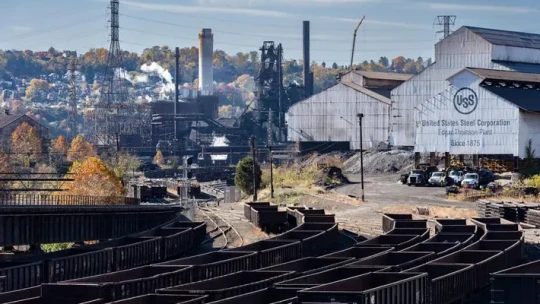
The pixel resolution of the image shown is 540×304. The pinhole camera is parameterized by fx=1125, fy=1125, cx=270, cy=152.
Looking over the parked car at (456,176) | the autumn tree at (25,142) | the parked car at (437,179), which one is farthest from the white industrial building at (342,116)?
the autumn tree at (25,142)

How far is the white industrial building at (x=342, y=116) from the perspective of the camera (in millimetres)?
109188

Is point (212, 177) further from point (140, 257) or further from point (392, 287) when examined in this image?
point (392, 287)

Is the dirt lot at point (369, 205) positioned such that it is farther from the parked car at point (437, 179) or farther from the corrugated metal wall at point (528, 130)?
the corrugated metal wall at point (528, 130)

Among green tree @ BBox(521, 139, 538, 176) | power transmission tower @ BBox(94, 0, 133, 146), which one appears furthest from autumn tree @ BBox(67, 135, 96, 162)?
green tree @ BBox(521, 139, 538, 176)

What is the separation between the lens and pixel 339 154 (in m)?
111

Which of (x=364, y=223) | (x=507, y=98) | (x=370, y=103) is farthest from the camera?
(x=370, y=103)

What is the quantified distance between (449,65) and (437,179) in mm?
16157

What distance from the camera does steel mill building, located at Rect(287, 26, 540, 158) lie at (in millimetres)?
85562

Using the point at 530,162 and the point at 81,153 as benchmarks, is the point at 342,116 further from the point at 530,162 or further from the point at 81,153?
the point at 81,153

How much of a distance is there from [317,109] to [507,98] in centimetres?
3104

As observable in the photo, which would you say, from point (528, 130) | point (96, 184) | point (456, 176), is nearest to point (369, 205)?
point (456, 176)

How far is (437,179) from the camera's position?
8562 centimetres

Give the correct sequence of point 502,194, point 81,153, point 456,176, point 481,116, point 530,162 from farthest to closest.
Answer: point 81,153 < point 481,116 < point 456,176 < point 530,162 < point 502,194

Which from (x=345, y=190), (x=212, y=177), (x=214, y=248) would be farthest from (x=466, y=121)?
(x=212, y=177)
